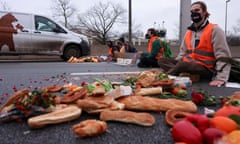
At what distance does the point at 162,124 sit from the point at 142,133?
15 centimetres

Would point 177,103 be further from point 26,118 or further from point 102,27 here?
point 102,27

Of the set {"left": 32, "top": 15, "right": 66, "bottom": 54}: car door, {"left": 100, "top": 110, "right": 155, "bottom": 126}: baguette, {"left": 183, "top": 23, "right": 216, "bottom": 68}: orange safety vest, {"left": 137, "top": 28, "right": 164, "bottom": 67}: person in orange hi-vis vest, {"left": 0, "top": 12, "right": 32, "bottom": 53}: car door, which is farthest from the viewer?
{"left": 32, "top": 15, "right": 66, "bottom": 54}: car door

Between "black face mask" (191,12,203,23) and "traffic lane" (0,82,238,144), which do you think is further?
"black face mask" (191,12,203,23)

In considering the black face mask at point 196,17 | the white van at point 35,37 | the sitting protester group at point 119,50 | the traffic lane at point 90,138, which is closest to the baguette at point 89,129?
the traffic lane at point 90,138

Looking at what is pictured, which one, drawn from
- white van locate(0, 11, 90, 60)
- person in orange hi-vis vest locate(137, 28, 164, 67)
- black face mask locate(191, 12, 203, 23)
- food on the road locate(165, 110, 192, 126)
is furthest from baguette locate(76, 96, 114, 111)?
white van locate(0, 11, 90, 60)

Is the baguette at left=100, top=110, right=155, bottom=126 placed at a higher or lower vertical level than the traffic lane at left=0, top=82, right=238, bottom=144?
higher

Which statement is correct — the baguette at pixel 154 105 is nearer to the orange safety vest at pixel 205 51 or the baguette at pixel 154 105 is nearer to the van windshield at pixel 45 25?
the orange safety vest at pixel 205 51

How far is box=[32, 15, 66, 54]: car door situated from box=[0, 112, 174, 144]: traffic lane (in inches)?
267

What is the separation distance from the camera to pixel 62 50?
25.7 feet

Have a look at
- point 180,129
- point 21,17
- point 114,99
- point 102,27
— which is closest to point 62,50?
point 21,17

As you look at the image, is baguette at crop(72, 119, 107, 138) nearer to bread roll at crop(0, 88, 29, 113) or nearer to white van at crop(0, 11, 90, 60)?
bread roll at crop(0, 88, 29, 113)

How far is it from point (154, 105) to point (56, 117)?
539 millimetres

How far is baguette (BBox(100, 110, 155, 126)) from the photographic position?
109 cm

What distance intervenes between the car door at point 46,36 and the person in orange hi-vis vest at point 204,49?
5.72 metres
